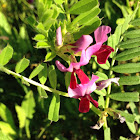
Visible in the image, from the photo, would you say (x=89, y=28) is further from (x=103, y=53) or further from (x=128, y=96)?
(x=128, y=96)

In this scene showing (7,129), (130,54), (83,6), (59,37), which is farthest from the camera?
Result: (7,129)

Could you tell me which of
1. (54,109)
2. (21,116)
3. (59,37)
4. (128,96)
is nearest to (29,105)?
(21,116)

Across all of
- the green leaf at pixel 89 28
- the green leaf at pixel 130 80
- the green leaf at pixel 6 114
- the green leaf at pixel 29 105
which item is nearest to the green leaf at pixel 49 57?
the green leaf at pixel 89 28

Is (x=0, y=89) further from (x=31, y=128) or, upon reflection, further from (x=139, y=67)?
(x=139, y=67)

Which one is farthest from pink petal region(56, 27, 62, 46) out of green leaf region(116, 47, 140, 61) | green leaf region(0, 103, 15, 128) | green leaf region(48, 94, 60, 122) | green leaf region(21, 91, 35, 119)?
green leaf region(0, 103, 15, 128)

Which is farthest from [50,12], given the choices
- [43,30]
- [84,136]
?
[84,136]

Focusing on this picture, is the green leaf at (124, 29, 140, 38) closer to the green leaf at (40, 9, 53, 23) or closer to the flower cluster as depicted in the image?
the flower cluster
